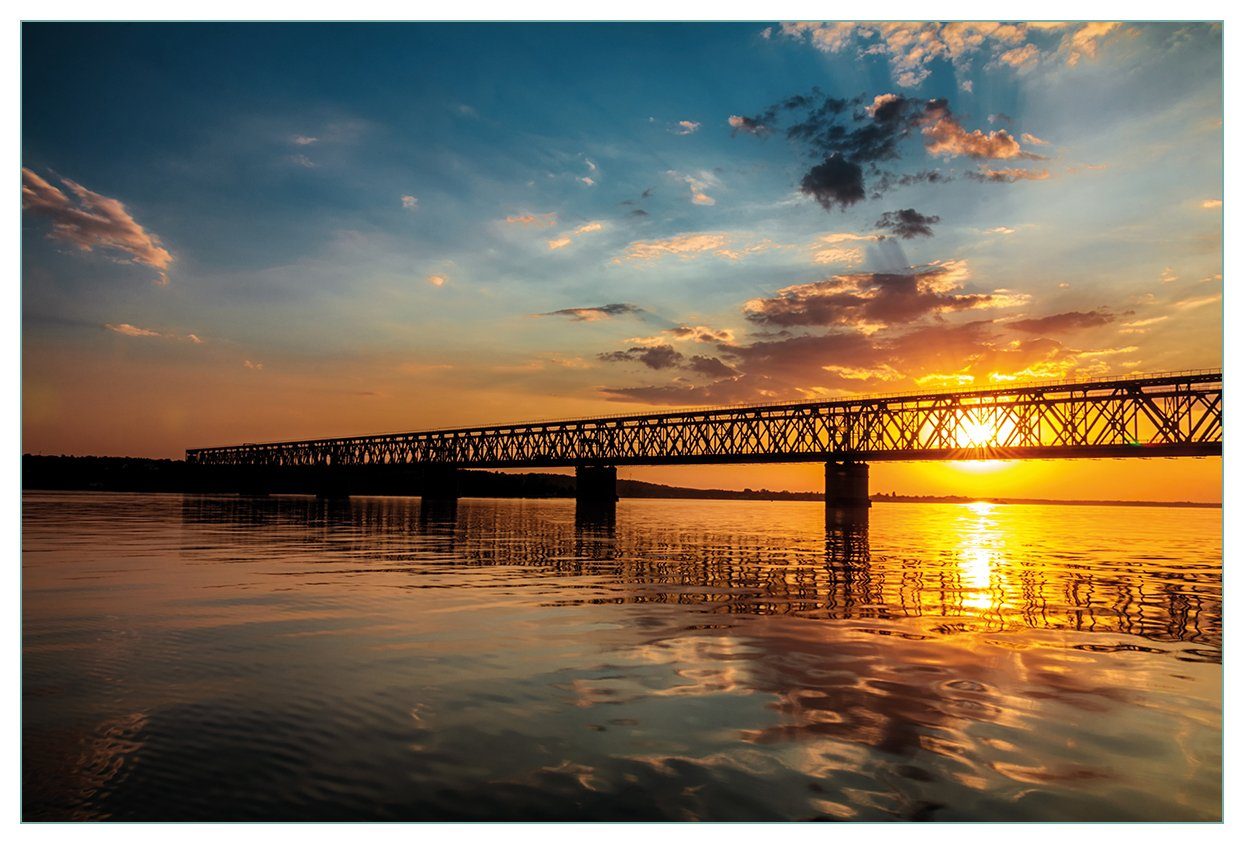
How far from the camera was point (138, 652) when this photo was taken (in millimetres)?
10836

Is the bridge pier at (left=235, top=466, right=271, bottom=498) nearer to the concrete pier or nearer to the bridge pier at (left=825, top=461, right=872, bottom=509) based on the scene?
the concrete pier

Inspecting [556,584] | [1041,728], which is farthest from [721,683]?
[556,584]

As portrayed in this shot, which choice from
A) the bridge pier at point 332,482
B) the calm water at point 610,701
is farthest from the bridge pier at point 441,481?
the calm water at point 610,701

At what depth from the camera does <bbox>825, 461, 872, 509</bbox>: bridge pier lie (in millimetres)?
103938

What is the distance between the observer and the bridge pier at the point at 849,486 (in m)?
104

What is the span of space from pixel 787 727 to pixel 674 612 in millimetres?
7566

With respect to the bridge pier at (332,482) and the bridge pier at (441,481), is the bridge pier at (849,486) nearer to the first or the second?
the bridge pier at (441,481)

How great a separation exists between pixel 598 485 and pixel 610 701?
120m

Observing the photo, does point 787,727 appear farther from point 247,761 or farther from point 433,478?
point 433,478

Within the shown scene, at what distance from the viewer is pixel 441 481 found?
15325cm

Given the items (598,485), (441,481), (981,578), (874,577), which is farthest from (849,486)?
(874,577)

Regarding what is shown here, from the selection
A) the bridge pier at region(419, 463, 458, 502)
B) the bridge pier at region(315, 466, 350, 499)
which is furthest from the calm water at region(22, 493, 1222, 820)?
the bridge pier at region(315, 466, 350, 499)

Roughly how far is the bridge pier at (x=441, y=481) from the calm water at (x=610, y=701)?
441ft

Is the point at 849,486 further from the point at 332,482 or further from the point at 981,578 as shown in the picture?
the point at 332,482
